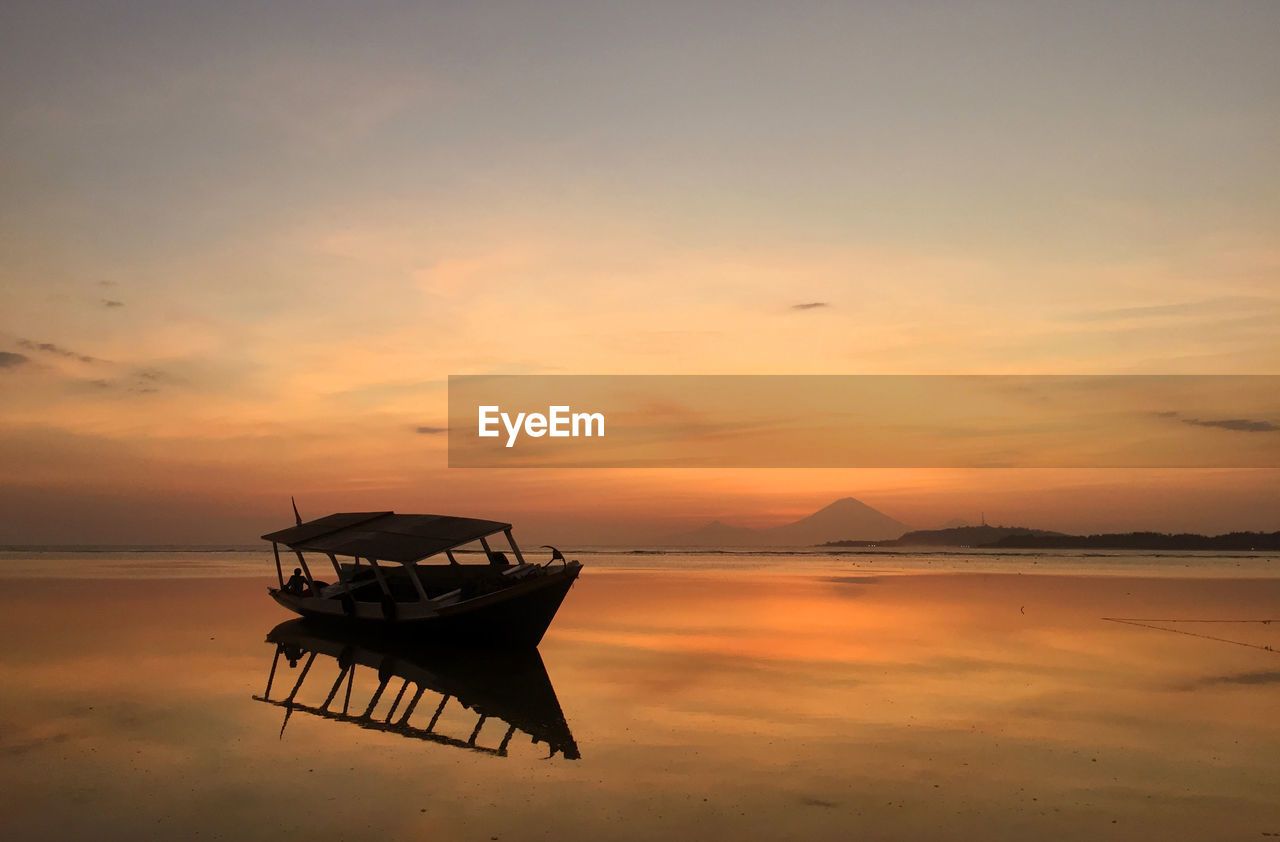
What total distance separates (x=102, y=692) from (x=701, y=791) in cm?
1101

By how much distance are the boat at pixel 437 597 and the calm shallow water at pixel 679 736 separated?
1.14 meters

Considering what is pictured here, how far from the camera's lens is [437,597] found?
21.9 m

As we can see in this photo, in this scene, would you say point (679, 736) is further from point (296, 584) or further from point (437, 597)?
point (296, 584)

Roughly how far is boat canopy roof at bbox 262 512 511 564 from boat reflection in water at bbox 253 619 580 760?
2.11 meters

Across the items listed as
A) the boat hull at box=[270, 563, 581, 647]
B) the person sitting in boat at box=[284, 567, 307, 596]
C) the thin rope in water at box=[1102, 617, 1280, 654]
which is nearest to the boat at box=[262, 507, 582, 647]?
the boat hull at box=[270, 563, 581, 647]

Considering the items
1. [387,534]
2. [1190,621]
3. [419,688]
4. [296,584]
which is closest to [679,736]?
[419,688]

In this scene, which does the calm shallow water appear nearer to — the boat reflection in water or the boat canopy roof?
the boat reflection in water

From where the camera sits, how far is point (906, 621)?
86.5 feet

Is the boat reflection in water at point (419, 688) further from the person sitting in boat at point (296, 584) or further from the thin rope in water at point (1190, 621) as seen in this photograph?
the thin rope in water at point (1190, 621)

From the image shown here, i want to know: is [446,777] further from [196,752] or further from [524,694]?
[524,694]

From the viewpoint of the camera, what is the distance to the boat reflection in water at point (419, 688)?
1308 cm

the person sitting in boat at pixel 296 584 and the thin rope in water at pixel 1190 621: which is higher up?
the person sitting in boat at pixel 296 584

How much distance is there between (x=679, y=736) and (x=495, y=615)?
26.5 ft

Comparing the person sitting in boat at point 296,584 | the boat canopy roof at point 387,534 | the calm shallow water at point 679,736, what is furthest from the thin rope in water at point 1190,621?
the person sitting in boat at point 296,584
